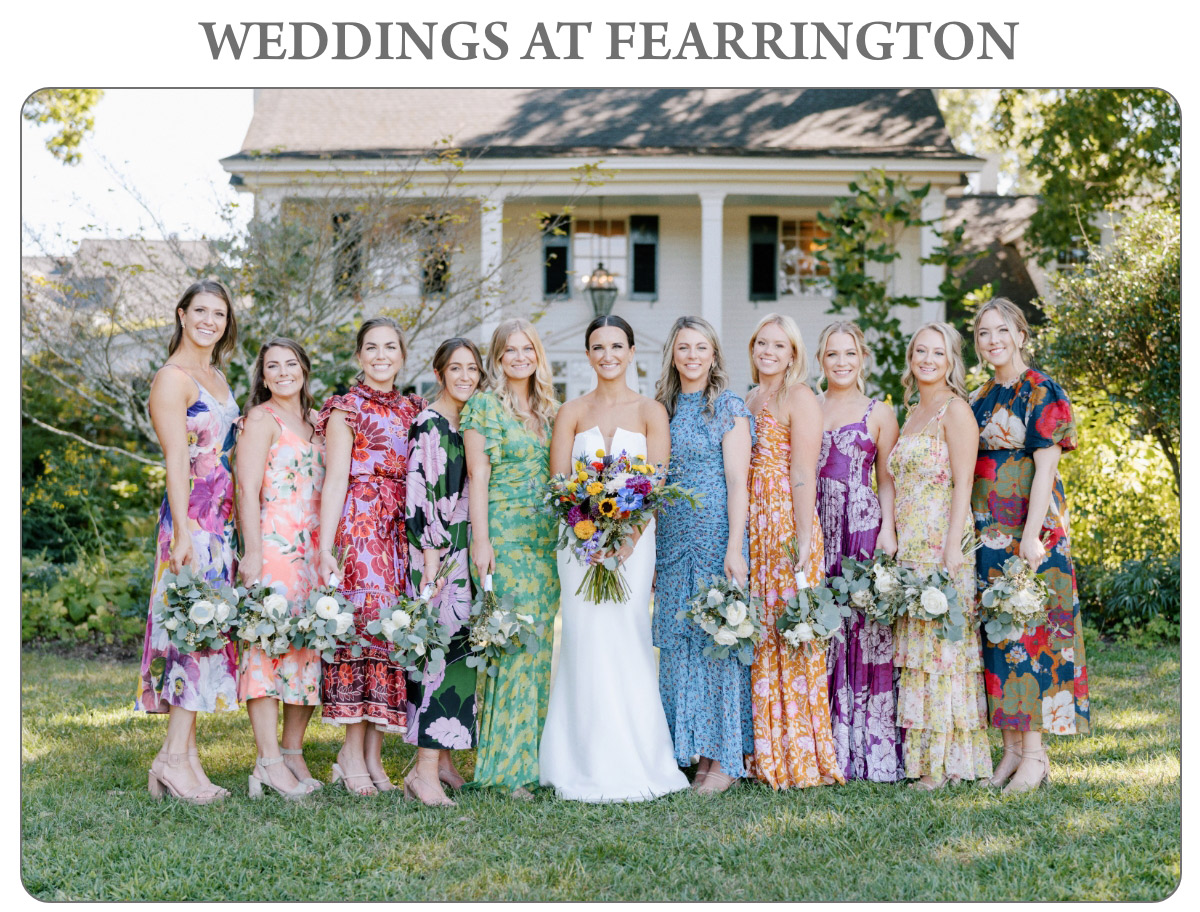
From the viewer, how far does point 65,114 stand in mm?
17812

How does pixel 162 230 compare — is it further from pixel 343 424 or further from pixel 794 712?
pixel 794 712

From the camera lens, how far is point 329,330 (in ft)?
32.4

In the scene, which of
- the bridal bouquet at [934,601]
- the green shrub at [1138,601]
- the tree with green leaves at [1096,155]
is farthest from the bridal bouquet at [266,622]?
the tree with green leaves at [1096,155]

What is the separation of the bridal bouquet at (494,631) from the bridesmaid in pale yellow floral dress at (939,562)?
1958mm

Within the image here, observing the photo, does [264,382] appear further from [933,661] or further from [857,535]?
[933,661]

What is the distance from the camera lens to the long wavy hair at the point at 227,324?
17.2 ft

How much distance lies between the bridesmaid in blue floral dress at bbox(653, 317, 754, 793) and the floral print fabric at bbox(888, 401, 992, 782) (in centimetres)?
83

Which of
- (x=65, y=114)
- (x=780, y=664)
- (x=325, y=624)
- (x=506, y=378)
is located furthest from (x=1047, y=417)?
(x=65, y=114)

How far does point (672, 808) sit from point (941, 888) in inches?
52.7

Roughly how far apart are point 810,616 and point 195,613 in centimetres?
296

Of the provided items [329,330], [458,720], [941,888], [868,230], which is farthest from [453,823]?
[868,230]

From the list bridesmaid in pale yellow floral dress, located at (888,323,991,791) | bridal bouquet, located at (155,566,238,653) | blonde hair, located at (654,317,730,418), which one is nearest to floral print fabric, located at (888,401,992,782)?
bridesmaid in pale yellow floral dress, located at (888,323,991,791)

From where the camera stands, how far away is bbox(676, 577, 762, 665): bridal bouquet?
5055 mm

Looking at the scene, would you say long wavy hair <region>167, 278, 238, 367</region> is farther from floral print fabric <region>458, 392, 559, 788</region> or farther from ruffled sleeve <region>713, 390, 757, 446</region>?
ruffled sleeve <region>713, 390, 757, 446</region>
